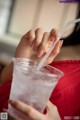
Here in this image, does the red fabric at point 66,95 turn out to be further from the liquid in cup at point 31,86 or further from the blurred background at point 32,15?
the blurred background at point 32,15

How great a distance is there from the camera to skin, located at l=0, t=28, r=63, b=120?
0.45m

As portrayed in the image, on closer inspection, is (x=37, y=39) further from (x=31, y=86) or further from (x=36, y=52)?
(x=31, y=86)

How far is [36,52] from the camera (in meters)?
0.63

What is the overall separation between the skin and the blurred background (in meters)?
1.11

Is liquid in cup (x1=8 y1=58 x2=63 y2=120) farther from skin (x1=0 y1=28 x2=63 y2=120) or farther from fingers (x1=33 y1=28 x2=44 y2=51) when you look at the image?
fingers (x1=33 y1=28 x2=44 y2=51)

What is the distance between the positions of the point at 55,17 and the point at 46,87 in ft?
5.10

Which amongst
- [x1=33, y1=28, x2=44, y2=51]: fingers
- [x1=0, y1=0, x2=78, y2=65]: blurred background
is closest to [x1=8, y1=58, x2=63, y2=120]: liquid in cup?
[x1=33, y1=28, x2=44, y2=51]: fingers

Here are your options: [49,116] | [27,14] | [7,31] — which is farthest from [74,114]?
[27,14]

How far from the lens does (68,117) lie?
2.09 feet

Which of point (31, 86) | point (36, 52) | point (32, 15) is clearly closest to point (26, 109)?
point (31, 86)

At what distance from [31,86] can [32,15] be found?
5.19 ft

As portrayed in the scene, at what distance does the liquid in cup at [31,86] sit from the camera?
454 millimetres

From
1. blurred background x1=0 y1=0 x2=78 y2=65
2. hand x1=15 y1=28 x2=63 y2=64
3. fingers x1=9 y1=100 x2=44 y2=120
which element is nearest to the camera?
fingers x1=9 y1=100 x2=44 y2=120

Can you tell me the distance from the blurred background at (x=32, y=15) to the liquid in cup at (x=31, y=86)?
135 cm
